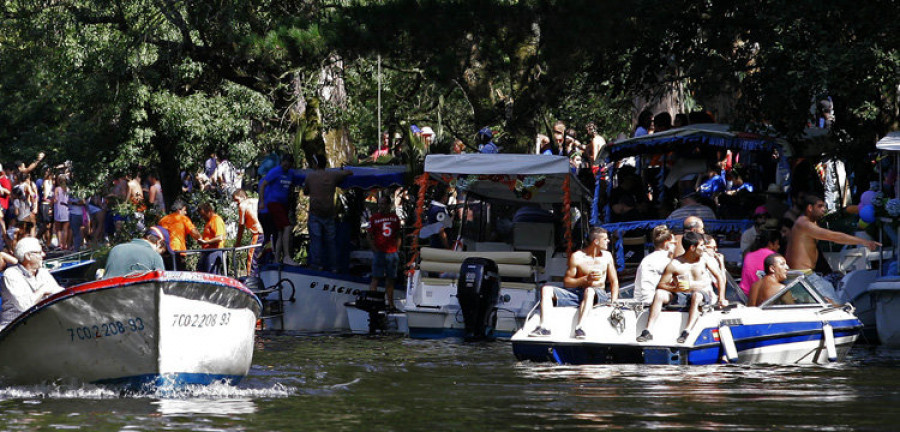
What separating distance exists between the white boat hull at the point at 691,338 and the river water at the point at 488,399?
0.19 m

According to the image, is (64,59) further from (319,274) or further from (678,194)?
(678,194)

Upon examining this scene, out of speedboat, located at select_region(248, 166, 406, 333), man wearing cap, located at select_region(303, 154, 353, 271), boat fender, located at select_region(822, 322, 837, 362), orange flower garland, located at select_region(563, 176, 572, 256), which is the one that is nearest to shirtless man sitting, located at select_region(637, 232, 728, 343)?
boat fender, located at select_region(822, 322, 837, 362)

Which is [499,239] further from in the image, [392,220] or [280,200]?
[280,200]

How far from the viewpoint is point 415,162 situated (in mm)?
24781

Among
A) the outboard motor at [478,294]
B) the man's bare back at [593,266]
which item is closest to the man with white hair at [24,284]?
the man's bare back at [593,266]

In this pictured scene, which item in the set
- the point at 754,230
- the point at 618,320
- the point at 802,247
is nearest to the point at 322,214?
the point at 754,230

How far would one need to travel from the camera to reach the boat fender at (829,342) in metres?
15.9

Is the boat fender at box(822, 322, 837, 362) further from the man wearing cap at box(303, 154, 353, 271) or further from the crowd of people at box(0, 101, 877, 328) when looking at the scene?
the man wearing cap at box(303, 154, 353, 271)

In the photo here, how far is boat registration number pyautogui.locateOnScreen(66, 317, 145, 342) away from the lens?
A: 12719 mm

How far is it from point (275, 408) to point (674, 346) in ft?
15.1

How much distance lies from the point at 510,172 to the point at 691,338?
6.62 m

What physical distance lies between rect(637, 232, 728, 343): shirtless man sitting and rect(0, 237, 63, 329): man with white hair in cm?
581

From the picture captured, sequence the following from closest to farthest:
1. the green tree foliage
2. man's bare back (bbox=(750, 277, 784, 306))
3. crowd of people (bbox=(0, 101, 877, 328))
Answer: crowd of people (bbox=(0, 101, 877, 328)) < man's bare back (bbox=(750, 277, 784, 306)) < the green tree foliage

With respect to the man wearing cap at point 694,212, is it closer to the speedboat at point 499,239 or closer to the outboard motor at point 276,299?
the speedboat at point 499,239
